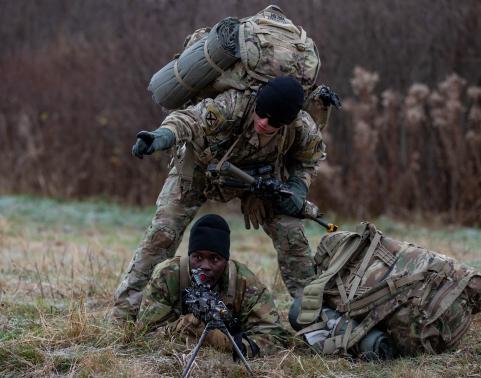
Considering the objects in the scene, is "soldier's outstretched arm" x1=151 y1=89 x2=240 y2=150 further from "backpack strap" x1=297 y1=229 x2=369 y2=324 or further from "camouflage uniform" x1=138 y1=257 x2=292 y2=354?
"backpack strap" x1=297 y1=229 x2=369 y2=324

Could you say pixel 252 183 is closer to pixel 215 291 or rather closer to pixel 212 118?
pixel 212 118

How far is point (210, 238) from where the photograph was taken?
441 cm

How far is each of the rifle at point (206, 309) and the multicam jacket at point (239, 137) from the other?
762 millimetres

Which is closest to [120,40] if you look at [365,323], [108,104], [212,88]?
[108,104]

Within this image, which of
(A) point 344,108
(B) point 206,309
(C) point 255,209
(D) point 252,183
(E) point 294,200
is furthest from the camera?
(A) point 344,108

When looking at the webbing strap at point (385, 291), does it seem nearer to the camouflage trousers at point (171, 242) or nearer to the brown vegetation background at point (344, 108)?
the camouflage trousers at point (171, 242)

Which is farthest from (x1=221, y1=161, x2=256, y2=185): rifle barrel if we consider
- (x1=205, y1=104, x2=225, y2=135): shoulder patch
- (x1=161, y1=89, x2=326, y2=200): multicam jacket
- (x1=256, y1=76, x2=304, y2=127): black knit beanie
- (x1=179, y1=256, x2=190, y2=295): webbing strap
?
(x1=179, y1=256, x2=190, y2=295): webbing strap

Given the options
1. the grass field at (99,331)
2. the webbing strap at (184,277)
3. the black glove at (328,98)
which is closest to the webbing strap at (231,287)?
the webbing strap at (184,277)

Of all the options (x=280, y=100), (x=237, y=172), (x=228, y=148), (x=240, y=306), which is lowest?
(x=240, y=306)

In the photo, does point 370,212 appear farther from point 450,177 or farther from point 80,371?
point 80,371

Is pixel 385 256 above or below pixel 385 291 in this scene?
above

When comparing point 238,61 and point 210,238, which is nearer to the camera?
point 210,238

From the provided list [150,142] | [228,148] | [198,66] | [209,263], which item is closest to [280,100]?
[228,148]

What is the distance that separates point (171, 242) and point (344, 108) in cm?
692
